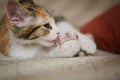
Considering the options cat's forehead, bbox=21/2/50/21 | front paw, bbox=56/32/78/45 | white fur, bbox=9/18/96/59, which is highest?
cat's forehead, bbox=21/2/50/21

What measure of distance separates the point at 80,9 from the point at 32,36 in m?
0.47

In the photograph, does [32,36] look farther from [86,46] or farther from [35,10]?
[86,46]

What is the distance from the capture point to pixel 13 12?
2.71 ft

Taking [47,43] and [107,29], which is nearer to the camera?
[47,43]

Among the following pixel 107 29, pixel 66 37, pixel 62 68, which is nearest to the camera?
pixel 62 68

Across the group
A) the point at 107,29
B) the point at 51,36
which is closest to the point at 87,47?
the point at 51,36

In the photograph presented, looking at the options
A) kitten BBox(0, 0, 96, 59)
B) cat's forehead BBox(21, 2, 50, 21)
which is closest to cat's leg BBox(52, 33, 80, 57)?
kitten BBox(0, 0, 96, 59)

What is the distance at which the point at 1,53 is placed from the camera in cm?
90

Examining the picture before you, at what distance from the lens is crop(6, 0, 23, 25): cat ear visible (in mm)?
809

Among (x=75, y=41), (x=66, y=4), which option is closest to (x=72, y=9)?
(x=66, y=4)

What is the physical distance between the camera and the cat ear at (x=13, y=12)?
81cm

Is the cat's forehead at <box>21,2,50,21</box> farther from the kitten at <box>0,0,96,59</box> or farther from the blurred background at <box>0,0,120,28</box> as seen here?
the blurred background at <box>0,0,120,28</box>

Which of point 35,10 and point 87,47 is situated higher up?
point 35,10

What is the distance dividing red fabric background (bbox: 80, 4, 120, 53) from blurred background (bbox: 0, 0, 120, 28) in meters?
0.04
